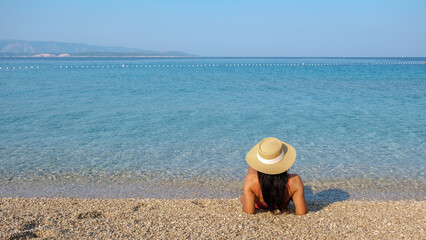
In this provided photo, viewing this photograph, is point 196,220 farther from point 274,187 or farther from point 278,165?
point 278,165

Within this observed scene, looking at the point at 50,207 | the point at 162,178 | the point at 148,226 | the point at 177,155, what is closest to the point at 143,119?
the point at 177,155

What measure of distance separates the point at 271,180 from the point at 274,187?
0.13m

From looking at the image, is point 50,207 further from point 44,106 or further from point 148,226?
point 44,106

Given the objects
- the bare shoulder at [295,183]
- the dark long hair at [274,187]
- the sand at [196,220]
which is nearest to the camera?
the sand at [196,220]

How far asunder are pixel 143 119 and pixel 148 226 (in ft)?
32.3

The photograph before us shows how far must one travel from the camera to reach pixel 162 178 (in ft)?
26.0

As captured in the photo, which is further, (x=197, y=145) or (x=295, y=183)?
(x=197, y=145)

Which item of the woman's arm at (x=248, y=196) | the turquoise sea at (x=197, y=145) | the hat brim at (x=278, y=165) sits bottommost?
the turquoise sea at (x=197, y=145)

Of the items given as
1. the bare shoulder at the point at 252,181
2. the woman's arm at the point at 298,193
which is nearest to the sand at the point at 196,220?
the woman's arm at the point at 298,193

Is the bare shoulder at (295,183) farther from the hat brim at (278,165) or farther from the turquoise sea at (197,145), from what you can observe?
the turquoise sea at (197,145)

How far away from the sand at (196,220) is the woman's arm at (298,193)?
0.10 m

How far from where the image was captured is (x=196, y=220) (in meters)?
4.98

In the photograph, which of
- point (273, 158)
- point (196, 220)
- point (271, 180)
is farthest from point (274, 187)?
point (196, 220)

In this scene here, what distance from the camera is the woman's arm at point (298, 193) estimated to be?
4.90m
